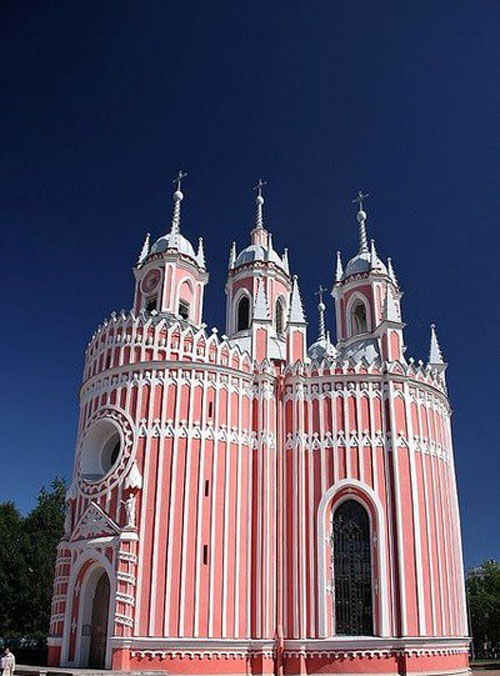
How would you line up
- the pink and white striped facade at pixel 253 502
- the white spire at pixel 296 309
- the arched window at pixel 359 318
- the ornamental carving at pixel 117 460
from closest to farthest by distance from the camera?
1. the pink and white striped facade at pixel 253 502
2. the ornamental carving at pixel 117 460
3. the white spire at pixel 296 309
4. the arched window at pixel 359 318

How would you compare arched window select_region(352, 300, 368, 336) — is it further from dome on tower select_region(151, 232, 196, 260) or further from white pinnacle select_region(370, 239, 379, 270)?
dome on tower select_region(151, 232, 196, 260)

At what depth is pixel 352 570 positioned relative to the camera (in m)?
24.7

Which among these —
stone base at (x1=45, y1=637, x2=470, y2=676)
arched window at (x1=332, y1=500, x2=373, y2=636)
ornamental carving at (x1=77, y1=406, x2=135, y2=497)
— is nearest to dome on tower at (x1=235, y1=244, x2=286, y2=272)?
ornamental carving at (x1=77, y1=406, x2=135, y2=497)

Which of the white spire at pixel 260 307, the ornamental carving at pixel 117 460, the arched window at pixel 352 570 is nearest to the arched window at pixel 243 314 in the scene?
the white spire at pixel 260 307

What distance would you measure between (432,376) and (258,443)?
343 inches

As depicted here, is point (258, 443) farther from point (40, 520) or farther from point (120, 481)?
point (40, 520)

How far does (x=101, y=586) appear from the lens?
2484 cm

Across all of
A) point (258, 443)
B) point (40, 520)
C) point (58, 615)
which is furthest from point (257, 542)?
point (40, 520)

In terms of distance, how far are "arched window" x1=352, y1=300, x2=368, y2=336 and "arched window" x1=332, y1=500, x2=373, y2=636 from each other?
10.5m

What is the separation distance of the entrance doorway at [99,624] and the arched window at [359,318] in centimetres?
1718

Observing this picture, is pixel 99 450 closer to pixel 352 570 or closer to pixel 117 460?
pixel 117 460

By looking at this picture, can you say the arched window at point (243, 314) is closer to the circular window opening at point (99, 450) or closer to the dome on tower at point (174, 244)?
the dome on tower at point (174, 244)

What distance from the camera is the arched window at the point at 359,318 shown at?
33438 millimetres

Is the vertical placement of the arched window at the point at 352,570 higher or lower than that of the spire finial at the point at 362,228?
lower
